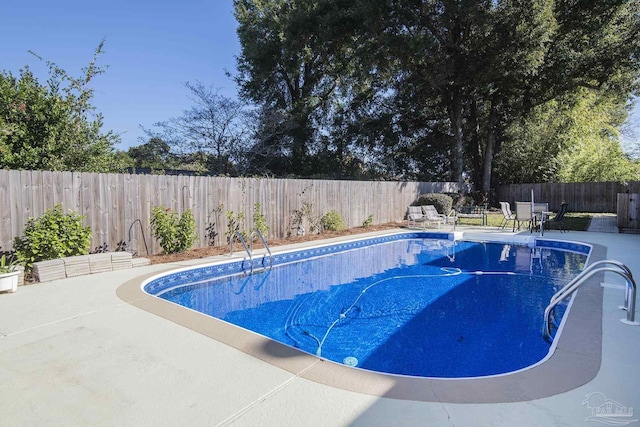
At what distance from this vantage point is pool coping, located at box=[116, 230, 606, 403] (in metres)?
2.43

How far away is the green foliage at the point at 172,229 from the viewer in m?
7.31

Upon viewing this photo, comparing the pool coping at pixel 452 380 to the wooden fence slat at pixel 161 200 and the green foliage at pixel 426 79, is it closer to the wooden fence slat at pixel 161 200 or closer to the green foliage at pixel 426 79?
the wooden fence slat at pixel 161 200

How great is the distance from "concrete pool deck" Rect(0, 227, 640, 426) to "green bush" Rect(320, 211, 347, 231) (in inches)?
311

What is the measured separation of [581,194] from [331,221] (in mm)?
14126

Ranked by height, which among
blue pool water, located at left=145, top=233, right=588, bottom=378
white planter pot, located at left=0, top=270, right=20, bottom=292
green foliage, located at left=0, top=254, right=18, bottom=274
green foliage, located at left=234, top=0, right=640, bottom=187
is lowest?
blue pool water, located at left=145, top=233, right=588, bottom=378

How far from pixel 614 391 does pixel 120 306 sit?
462 cm

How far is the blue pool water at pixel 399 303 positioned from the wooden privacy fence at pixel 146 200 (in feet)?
5.32

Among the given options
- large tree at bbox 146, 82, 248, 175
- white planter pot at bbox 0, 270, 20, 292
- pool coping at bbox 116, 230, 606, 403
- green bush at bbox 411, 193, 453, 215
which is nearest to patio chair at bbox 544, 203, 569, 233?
green bush at bbox 411, 193, 453, 215

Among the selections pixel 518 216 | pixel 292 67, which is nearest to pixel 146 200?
pixel 518 216

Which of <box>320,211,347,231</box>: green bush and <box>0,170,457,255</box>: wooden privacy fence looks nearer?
<box>0,170,457,255</box>: wooden privacy fence

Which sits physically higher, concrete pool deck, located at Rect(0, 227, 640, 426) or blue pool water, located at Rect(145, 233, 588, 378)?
concrete pool deck, located at Rect(0, 227, 640, 426)

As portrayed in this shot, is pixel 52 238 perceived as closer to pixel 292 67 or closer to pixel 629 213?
pixel 629 213

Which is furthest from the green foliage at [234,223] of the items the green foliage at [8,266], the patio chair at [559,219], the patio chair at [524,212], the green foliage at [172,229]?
the patio chair at [559,219]

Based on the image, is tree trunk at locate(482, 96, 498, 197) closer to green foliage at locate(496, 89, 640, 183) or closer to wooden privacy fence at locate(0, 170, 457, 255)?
green foliage at locate(496, 89, 640, 183)
